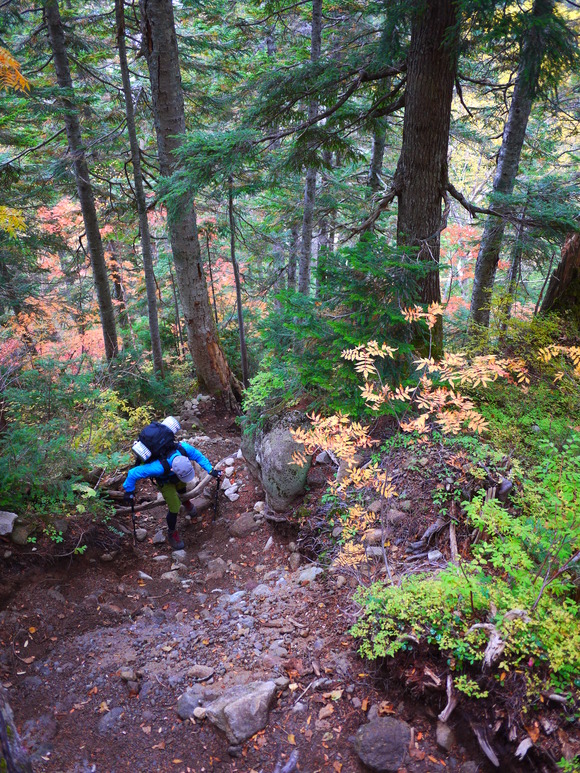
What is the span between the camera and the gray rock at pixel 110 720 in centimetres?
313

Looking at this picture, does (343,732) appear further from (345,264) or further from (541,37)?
(541,37)

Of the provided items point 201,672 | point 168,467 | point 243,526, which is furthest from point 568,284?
point 201,672

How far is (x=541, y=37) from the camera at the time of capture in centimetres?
414

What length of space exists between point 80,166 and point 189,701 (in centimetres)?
1057

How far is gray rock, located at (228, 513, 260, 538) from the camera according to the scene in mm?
5953

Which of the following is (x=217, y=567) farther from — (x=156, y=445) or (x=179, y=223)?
(x=179, y=223)

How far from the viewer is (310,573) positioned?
14.8 ft

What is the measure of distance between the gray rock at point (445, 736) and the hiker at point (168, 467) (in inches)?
158

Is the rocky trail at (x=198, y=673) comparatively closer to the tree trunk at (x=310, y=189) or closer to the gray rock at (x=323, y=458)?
the gray rock at (x=323, y=458)

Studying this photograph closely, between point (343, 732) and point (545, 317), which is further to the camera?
point (545, 317)

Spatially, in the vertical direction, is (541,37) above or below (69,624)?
above

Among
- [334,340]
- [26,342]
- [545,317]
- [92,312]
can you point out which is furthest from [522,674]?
[92,312]

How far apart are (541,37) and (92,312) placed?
16.1m

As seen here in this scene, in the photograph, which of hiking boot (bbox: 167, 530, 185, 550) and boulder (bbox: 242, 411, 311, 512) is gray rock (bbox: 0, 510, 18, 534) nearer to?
hiking boot (bbox: 167, 530, 185, 550)
